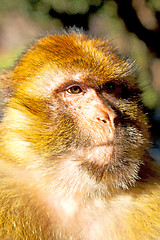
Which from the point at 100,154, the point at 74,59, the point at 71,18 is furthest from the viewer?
the point at 71,18

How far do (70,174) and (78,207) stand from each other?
0.69ft

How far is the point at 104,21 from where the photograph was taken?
3.45m

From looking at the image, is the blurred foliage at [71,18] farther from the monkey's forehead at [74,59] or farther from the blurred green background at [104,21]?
the monkey's forehead at [74,59]

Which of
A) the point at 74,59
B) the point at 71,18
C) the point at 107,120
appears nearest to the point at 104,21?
the point at 71,18

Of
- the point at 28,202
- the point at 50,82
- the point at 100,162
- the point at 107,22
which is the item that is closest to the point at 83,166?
the point at 100,162

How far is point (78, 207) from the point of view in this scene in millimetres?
1554

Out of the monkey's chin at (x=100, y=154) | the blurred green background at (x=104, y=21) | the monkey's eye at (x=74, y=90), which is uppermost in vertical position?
the blurred green background at (x=104, y=21)

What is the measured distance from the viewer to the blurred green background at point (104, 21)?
319 cm

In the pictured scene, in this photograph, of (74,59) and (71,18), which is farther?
(71,18)

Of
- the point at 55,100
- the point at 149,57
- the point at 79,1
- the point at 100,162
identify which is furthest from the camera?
the point at 149,57

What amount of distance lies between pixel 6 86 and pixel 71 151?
567 mm

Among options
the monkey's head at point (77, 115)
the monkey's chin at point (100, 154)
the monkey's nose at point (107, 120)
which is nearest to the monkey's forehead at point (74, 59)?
the monkey's head at point (77, 115)

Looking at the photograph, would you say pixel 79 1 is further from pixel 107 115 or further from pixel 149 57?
pixel 107 115

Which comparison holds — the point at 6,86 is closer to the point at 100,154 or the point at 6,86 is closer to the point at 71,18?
the point at 100,154
